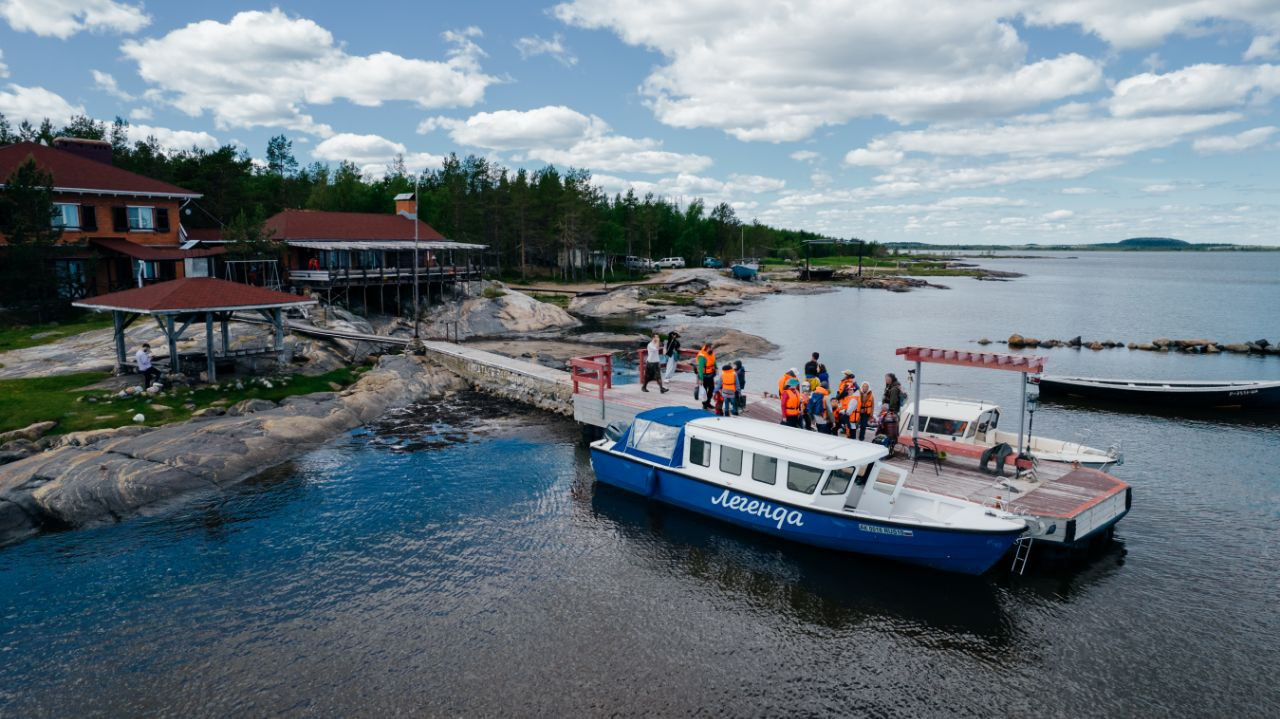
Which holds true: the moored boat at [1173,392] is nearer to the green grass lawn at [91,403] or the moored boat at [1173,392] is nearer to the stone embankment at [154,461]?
the stone embankment at [154,461]

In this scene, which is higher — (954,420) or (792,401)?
(792,401)

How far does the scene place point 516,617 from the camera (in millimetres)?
14953

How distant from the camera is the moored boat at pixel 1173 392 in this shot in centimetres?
3394

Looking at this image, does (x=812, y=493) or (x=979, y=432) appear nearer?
(x=812, y=493)

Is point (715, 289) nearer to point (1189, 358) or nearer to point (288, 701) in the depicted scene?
point (1189, 358)

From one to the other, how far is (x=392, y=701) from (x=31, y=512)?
13.6 meters

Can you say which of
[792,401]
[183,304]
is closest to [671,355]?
[792,401]

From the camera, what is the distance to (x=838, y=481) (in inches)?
683

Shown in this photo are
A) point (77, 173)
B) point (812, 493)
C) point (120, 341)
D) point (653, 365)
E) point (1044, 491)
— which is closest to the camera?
point (812, 493)

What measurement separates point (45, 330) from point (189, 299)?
14.3m

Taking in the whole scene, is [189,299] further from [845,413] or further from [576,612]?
[845,413]


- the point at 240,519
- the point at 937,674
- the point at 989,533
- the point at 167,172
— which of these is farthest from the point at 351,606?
the point at 167,172

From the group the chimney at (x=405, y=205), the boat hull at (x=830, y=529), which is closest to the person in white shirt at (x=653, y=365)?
the boat hull at (x=830, y=529)

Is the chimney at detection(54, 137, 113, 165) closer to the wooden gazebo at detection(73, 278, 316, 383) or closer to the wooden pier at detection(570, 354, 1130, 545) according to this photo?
the wooden gazebo at detection(73, 278, 316, 383)
